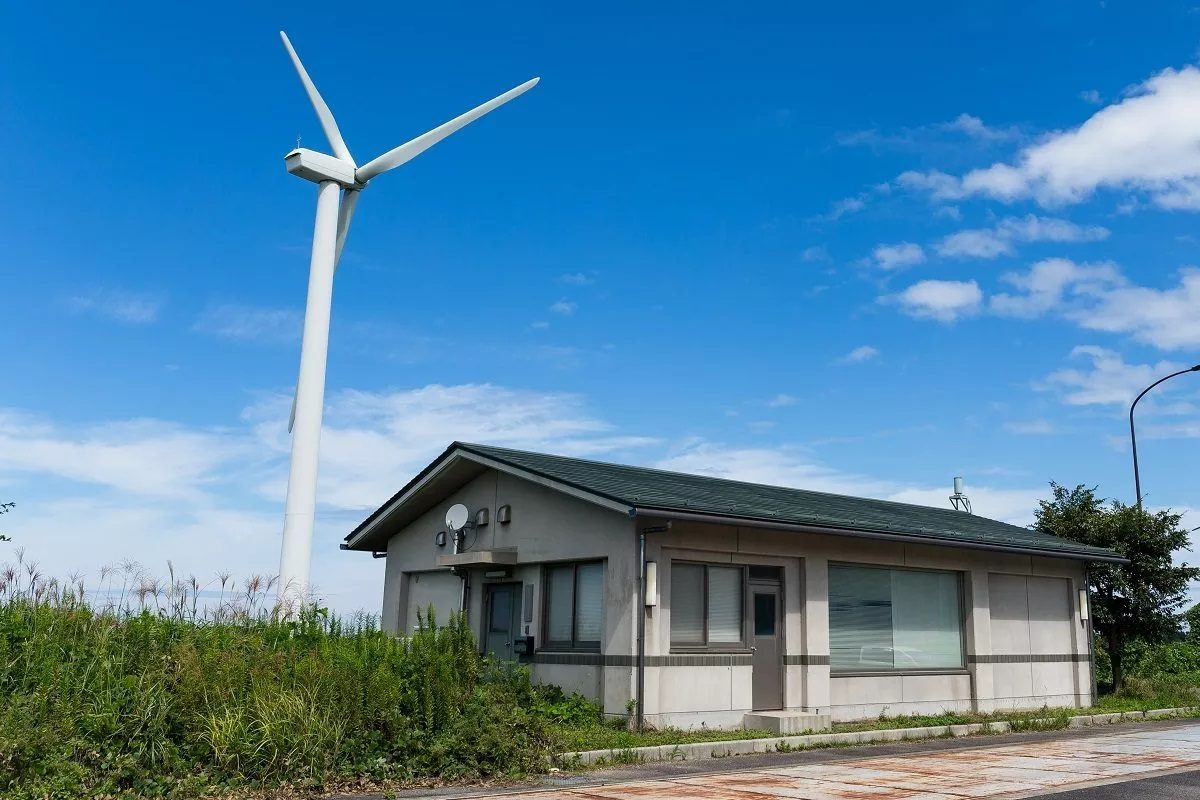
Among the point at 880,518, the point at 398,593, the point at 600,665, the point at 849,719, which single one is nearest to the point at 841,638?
the point at 849,719

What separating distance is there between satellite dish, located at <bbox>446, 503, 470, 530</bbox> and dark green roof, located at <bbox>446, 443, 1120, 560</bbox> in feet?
3.82

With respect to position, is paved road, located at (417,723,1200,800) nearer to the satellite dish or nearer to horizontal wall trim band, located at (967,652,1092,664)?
horizontal wall trim band, located at (967,652,1092,664)

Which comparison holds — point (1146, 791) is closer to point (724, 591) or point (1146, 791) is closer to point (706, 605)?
point (706, 605)

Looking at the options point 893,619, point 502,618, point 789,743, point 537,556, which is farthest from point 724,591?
point 502,618

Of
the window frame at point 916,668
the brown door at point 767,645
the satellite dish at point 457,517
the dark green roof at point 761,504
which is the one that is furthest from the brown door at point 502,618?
the window frame at point 916,668

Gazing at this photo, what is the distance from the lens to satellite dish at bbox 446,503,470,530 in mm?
19875

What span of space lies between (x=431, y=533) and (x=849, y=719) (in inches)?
365

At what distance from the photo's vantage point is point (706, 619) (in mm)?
17000

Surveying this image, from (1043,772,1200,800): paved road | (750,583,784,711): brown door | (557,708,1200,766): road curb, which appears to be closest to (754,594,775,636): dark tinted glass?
(750,583,784,711): brown door

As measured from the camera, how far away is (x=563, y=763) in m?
12.8

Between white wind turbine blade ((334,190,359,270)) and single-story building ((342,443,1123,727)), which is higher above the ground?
white wind turbine blade ((334,190,359,270))

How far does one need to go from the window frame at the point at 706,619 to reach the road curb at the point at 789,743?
195 cm

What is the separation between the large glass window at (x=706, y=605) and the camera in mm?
16781

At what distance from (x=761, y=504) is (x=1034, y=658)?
318 inches
